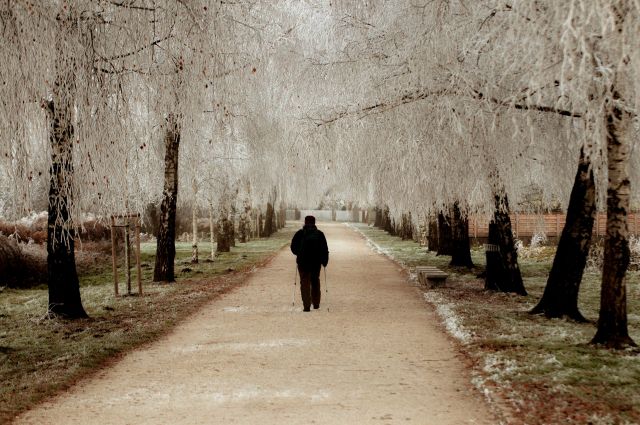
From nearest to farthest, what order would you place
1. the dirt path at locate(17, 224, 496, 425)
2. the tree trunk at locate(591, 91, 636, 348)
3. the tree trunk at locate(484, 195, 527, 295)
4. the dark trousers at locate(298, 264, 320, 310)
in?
the dirt path at locate(17, 224, 496, 425), the tree trunk at locate(591, 91, 636, 348), the dark trousers at locate(298, 264, 320, 310), the tree trunk at locate(484, 195, 527, 295)

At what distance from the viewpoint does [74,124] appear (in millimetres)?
7297

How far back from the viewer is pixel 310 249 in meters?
10.9

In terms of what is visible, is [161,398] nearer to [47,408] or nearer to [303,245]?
[47,408]

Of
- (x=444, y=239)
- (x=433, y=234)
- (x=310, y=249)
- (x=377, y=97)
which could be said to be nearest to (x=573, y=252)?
(x=377, y=97)

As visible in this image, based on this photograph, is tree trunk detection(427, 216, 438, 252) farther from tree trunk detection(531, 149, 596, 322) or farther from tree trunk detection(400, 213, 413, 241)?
tree trunk detection(531, 149, 596, 322)

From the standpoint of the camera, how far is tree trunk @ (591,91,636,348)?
275 inches

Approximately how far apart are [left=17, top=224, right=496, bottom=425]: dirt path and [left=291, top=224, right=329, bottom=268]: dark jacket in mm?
913

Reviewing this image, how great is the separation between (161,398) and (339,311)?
5.42m

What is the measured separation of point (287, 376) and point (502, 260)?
774 centimetres

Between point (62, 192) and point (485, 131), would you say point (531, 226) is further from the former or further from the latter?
point (62, 192)

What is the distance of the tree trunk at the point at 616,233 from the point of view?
6973 mm

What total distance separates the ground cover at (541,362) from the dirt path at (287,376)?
1.11ft

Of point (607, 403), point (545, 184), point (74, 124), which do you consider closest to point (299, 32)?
point (545, 184)

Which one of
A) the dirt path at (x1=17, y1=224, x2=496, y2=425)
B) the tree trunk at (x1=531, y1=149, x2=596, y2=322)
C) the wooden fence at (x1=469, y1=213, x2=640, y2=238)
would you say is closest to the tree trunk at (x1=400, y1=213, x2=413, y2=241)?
the wooden fence at (x1=469, y1=213, x2=640, y2=238)
